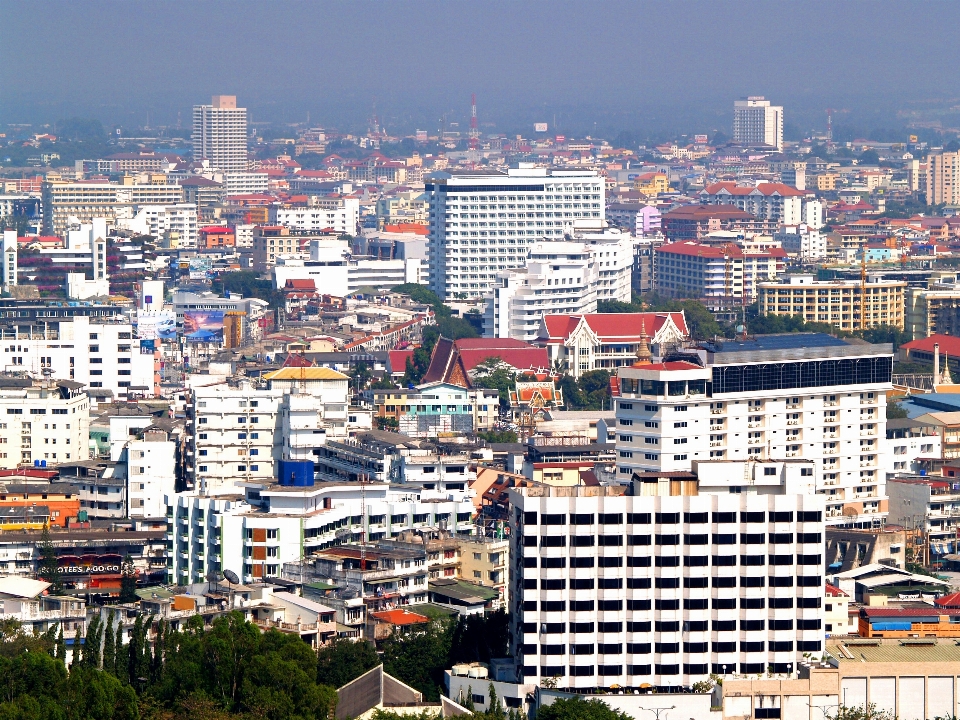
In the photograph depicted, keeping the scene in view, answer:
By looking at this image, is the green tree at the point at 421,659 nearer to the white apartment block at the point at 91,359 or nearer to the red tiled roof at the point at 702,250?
the white apartment block at the point at 91,359

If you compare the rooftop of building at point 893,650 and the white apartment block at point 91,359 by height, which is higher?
the white apartment block at point 91,359

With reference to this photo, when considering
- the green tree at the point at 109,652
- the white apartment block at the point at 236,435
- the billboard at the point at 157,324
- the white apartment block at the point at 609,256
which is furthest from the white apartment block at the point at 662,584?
the white apartment block at the point at 609,256

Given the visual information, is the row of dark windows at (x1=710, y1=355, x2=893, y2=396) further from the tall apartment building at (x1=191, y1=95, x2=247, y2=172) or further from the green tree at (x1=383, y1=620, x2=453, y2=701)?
the tall apartment building at (x1=191, y1=95, x2=247, y2=172)

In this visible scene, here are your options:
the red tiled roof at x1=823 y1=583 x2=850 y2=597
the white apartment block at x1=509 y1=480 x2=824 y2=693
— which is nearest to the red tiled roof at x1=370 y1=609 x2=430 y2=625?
the white apartment block at x1=509 y1=480 x2=824 y2=693

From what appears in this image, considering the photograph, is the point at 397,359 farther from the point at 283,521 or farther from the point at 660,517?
the point at 660,517

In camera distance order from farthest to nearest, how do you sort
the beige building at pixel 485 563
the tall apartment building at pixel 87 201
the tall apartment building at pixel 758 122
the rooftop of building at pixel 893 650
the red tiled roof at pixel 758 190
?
the tall apartment building at pixel 758 122, the red tiled roof at pixel 758 190, the tall apartment building at pixel 87 201, the beige building at pixel 485 563, the rooftop of building at pixel 893 650

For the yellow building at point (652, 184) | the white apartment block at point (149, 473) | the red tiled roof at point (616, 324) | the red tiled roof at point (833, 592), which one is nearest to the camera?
the red tiled roof at point (833, 592)
